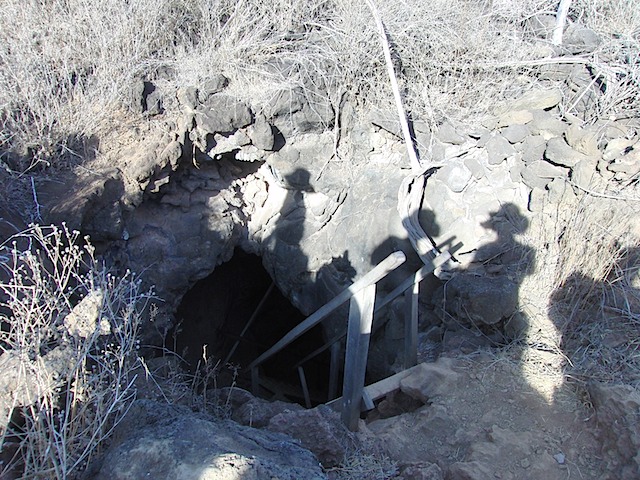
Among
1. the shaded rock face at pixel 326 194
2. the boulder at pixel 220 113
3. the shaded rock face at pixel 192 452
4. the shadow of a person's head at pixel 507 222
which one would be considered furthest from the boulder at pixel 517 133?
the shaded rock face at pixel 192 452

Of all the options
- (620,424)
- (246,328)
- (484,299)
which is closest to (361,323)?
(484,299)

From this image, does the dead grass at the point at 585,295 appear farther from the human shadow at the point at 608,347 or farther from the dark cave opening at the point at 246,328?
the dark cave opening at the point at 246,328

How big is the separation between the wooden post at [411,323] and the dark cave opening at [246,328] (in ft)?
6.28

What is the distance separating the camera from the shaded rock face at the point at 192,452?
5.93 ft

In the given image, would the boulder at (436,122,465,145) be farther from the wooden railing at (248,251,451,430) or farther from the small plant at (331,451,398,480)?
the small plant at (331,451,398,480)

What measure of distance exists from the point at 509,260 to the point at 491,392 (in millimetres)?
1191

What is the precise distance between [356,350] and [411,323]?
0.74m

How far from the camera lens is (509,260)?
3.94 meters

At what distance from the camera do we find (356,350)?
3.07 metres

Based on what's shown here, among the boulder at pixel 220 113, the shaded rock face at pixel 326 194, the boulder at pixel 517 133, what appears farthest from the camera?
the boulder at pixel 220 113

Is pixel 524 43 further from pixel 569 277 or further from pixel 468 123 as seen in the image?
pixel 569 277

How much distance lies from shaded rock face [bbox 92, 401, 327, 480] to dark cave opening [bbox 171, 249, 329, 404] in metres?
3.09

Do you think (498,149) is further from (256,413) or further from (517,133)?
(256,413)

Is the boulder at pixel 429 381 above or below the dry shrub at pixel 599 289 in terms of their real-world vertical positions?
below
